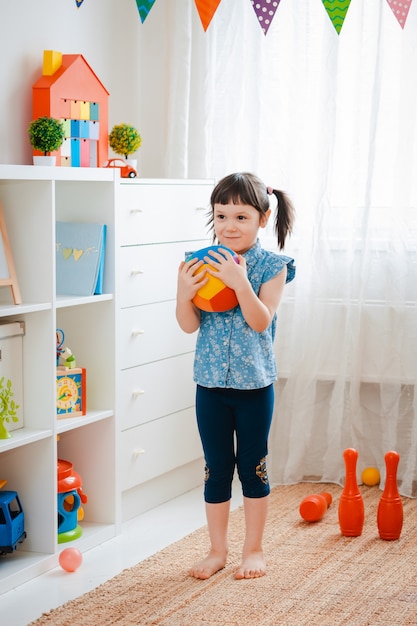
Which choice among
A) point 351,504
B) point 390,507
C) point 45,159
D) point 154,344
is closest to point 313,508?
point 351,504

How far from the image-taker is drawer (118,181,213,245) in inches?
107

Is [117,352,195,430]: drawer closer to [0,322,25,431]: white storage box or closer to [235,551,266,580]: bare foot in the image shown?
[0,322,25,431]: white storage box

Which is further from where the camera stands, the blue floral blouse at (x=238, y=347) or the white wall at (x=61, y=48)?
the white wall at (x=61, y=48)

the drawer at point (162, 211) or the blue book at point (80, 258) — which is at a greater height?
the drawer at point (162, 211)

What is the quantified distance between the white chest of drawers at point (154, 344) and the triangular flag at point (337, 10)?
26.0 inches

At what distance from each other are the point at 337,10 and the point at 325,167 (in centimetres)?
51

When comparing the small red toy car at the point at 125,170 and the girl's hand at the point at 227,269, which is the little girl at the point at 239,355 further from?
the small red toy car at the point at 125,170

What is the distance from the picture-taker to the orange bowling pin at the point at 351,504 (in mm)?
2631

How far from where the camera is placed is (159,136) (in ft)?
11.0

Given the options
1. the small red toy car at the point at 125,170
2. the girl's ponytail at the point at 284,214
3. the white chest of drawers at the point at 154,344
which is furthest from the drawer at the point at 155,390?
the girl's ponytail at the point at 284,214

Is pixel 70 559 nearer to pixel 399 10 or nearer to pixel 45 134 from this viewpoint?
pixel 45 134

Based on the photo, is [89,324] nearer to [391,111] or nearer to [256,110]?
[256,110]

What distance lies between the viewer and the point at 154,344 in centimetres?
290

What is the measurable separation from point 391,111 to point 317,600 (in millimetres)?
1631
